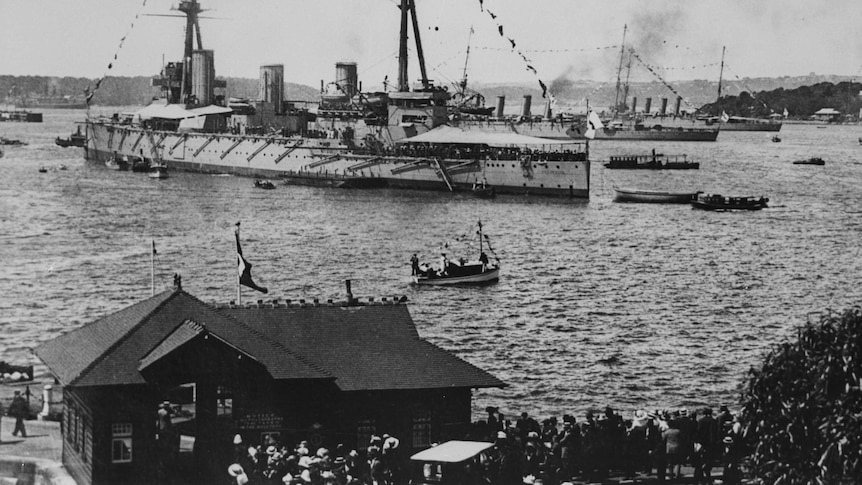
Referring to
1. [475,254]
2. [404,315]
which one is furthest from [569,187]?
[404,315]

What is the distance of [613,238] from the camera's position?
75.6 m

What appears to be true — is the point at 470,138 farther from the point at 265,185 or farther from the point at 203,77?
the point at 203,77

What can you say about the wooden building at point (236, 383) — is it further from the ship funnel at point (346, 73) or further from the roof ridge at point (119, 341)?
the ship funnel at point (346, 73)

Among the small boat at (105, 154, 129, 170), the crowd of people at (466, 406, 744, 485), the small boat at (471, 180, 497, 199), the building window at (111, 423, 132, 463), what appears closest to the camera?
the building window at (111, 423, 132, 463)

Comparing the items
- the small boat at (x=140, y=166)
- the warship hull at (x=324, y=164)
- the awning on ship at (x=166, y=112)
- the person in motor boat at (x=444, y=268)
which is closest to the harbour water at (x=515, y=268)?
the person in motor boat at (x=444, y=268)

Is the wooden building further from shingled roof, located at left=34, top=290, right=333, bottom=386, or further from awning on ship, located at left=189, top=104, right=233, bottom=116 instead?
awning on ship, located at left=189, top=104, right=233, bottom=116

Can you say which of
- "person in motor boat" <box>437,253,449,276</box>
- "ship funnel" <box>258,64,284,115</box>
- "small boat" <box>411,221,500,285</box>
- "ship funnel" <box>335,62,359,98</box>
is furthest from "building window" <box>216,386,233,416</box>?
"ship funnel" <box>335,62,359,98</box>

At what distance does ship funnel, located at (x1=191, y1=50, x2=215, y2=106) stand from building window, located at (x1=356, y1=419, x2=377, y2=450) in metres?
114

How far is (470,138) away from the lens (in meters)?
103

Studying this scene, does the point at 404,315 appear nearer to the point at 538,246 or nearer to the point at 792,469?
the point at 792,469

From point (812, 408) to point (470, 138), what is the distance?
8464 cm

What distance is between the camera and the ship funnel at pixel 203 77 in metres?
135

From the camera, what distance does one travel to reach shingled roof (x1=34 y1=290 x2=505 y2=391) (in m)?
22.7

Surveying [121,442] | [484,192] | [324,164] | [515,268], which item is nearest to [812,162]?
[484,192]
